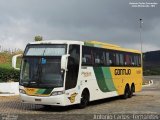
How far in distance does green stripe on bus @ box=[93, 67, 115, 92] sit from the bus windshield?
3740 millimetres

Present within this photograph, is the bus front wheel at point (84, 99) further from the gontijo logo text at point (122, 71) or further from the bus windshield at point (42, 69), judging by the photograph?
the gontijo logo text at point (122, 71)

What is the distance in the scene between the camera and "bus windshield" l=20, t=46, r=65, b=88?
18906mm

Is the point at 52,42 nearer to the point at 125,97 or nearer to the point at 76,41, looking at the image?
the point at 76,41

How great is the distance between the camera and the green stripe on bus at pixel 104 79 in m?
22.7

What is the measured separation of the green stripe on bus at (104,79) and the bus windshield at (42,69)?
12.3ft

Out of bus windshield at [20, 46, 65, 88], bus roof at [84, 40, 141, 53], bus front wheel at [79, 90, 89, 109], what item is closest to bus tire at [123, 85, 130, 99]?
bus roof at [84, 40, 141, 53]

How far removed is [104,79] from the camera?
23.7m

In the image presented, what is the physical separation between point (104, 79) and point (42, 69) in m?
5.49

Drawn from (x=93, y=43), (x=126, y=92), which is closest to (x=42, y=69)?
(x=93, y=43)

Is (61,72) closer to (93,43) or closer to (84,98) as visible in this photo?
(84,98)

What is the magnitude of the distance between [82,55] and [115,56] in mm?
5447

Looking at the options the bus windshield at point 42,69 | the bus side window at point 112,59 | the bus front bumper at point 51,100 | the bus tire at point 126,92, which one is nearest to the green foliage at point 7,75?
the bus tire at point 126,92

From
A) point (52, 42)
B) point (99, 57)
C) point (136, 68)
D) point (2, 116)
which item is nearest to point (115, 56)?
point (99, 57)

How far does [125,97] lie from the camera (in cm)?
2772
